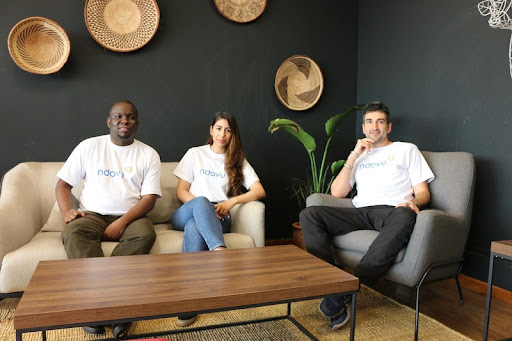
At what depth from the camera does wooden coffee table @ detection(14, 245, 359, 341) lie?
115cm

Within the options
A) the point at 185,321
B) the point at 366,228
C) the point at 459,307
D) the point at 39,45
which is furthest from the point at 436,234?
the point at 39,45

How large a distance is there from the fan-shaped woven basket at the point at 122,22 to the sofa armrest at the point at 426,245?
86.5 inches

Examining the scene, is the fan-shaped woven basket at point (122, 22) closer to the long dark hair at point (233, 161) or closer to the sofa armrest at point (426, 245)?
the long dark hair at point (233, 161)

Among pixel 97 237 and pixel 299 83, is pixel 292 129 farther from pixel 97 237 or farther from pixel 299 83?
pixel 97 237

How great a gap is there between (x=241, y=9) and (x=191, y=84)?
72cm

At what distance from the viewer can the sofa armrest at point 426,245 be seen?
78.3 inches

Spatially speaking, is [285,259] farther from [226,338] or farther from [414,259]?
[414,259]

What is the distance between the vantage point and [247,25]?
3406 mm

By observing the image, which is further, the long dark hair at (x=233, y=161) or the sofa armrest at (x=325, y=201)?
the long dark hair at (x=233, y=161)

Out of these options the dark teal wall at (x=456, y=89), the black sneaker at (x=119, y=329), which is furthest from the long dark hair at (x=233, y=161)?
the dark teal wall at (x=456, y=89)

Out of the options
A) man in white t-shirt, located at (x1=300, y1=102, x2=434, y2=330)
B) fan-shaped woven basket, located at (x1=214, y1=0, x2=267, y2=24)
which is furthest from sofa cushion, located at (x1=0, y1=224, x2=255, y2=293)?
fan-shaped woven basket, located at (x1=214, y1=0, x2=267, y2=24)

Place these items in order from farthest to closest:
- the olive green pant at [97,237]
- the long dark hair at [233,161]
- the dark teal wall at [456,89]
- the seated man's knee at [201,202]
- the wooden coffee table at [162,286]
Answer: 1. the long dark hair at [233,161]
2. the dark teal wall at [456,89]
3. the seated man's knee at [201,202]
4. the olive green pant at [97,237]
5. the wooden coffee table at [162,286]

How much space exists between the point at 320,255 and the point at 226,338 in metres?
0.68

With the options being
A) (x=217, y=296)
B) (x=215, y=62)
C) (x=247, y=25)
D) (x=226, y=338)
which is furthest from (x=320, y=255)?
(x=247, y=25)
